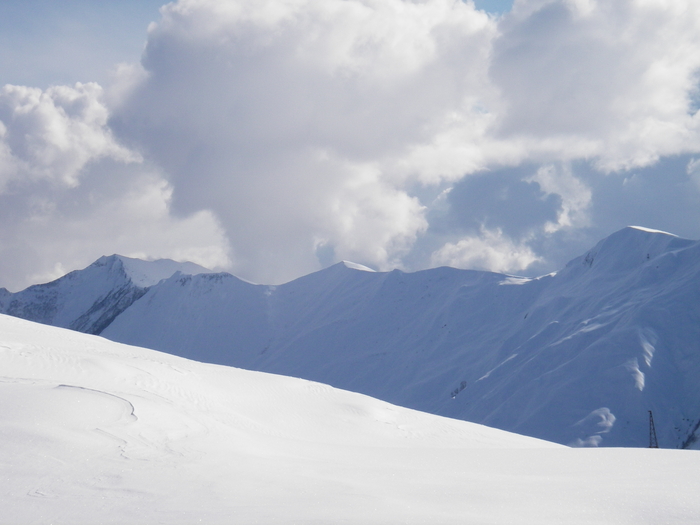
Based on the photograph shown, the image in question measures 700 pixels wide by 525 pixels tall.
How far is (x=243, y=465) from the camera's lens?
10.8 m

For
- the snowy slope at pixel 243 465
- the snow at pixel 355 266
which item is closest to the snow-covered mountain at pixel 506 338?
the snow at pixel 355 266

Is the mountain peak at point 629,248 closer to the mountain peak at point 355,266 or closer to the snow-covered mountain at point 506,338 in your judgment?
the snow-covered mountain at point 506,338

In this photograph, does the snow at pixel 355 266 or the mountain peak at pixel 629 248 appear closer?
the mountain peak at pixel 629 248

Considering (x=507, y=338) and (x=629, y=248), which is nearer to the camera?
(x=507, y=338)

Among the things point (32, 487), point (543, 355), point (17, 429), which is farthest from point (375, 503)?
point (543, 355)

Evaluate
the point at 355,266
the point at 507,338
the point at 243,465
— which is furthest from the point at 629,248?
the point at 243,465

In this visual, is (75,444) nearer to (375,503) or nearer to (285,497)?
(285,497)

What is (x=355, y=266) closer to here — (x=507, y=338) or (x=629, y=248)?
(x=507, y=338)

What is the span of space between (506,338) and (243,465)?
71.5 meters

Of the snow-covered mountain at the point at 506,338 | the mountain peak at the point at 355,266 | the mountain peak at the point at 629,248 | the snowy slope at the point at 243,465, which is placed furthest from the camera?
the mountain peak at the point at 355,266

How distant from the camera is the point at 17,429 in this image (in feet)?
33.0

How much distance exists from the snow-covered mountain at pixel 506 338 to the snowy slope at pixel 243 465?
4007cm

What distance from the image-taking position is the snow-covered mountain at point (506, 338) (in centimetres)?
5491

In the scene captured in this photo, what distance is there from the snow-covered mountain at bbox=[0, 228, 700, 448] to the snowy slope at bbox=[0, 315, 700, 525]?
40070mm
